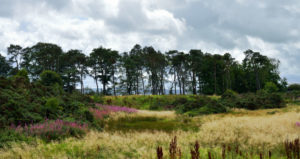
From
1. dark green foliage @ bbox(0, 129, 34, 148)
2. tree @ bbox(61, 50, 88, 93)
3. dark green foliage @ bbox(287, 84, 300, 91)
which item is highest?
tree @ bbox(61, 50, 88, 93)

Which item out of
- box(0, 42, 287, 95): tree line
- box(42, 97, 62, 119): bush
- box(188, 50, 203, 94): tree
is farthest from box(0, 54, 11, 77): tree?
box(42, 97, 62, 119): bush

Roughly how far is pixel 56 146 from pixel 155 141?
9.78ft

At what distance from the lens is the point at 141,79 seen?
1877 inches

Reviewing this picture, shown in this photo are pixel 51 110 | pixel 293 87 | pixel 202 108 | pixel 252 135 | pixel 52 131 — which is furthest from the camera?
pixel 293 87

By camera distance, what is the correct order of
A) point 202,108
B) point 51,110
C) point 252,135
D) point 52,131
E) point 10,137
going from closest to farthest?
point 10,137 < point 252,135 < point 52,131 < point 51,110 < point 202,108

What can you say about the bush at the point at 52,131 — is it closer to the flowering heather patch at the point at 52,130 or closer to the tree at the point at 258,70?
the flowering heather patch at the point at 52,130

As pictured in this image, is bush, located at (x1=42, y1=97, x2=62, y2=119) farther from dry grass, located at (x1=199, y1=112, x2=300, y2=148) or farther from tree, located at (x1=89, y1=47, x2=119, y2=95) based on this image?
tree, located at (x1=89, y1=47, x2=119, y2=95)

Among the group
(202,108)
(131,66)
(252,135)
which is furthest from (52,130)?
(131,66)

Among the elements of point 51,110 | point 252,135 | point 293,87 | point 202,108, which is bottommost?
point 252,135

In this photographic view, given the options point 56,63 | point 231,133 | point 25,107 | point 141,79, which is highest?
point 56,63

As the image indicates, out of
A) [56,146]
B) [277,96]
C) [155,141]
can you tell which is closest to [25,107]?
[56,146]

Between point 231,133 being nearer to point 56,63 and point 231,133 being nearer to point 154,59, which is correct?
point 154,59

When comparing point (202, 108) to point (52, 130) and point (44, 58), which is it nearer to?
point (52, 130)

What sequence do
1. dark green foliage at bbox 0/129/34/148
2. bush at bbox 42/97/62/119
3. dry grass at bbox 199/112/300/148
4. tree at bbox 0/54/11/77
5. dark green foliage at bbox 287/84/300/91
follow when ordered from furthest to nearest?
dark green foliage at bbox 287/84/300/91, tree at bbox 0/54/11/77, bush at bbox 42/97/62/119, dark green foliage at bbox 0/129/34/148, dry grass at bbox 199/112/300/148
